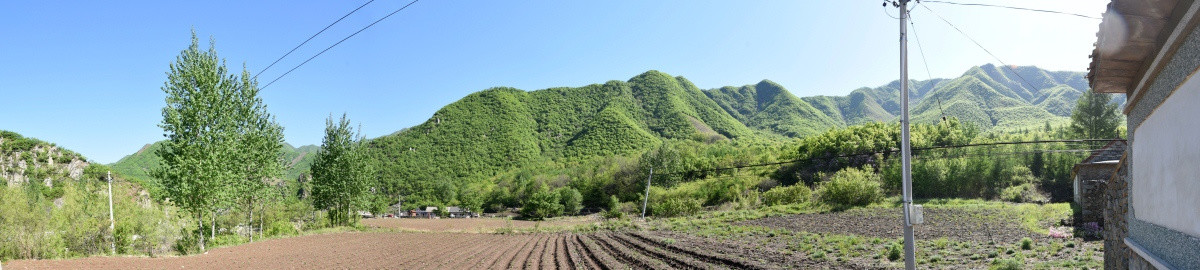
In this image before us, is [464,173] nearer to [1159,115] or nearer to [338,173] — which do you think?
[338,173]

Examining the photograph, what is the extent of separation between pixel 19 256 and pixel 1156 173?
29.0m

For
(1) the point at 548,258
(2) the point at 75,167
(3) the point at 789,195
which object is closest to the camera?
(1) the point at 548,258

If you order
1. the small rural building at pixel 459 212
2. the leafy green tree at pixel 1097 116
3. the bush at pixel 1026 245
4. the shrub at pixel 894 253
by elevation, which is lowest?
the small rural building at pixel 459 212

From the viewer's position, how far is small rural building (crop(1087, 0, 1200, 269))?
129 inches

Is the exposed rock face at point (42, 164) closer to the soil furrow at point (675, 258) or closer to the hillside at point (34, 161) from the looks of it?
the hillside at point (34, 161)

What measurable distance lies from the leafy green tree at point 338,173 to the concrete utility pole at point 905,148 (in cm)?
3956

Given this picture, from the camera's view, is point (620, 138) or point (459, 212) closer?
point (459, 212)

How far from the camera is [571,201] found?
72062 mm

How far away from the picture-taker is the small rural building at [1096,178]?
18812 mm

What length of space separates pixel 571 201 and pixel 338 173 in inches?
1389

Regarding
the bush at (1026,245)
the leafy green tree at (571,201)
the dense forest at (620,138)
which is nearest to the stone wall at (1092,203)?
the bush at (1026,245)

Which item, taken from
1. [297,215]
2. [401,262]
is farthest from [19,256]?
[297,215]

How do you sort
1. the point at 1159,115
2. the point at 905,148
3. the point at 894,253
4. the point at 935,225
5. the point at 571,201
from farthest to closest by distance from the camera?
the point at 571,201 → the point at 935,225 → the point at 894,253 → the point at 905,148 → the point at 1159,115

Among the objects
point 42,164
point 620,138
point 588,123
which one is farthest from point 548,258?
point 588,123
